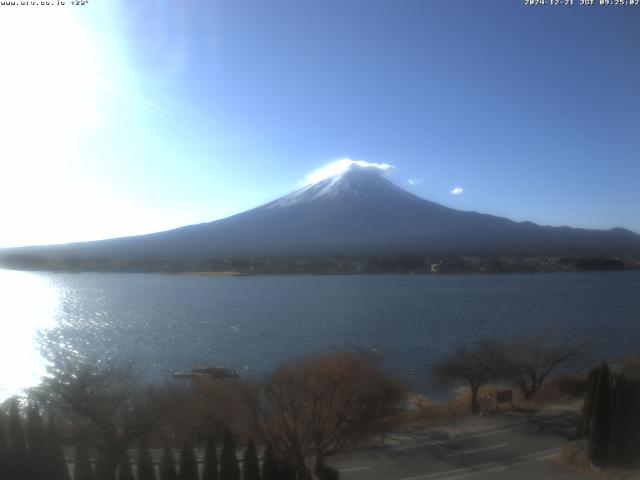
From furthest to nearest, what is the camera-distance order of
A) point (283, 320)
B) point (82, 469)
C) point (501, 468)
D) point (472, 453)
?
1. point (283, 320)
2. point (472, 453)
3. point (501, 468)
4. point (82, 469)

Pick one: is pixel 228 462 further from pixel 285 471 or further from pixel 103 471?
pixel 103 471

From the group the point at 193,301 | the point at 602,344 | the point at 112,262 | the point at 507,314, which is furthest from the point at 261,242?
the point at 602,344

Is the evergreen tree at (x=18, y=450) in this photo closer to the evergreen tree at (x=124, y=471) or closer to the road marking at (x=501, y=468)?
the evergreen tree at (x=124, y=471)

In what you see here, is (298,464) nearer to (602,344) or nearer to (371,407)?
(371,407)

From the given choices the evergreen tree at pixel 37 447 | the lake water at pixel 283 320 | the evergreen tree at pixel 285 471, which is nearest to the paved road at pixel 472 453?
the evergreen tree at pixel 285 471

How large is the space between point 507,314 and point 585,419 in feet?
45.6

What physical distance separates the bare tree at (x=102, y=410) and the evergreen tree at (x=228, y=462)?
75 cm

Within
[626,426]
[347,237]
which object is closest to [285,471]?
[626,426]

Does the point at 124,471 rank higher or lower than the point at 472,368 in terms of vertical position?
higher

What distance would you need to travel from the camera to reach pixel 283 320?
57.1 ft

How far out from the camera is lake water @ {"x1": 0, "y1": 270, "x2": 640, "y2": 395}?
1191 cm

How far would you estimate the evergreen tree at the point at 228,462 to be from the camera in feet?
14.0

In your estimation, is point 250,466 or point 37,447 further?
point 250,466

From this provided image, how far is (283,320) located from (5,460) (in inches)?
528
